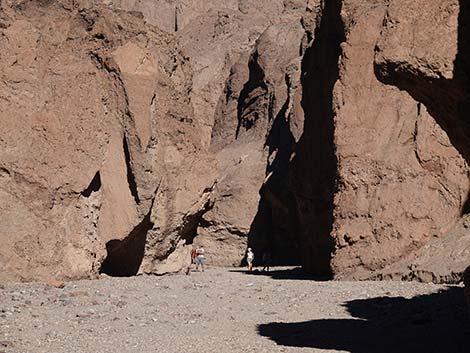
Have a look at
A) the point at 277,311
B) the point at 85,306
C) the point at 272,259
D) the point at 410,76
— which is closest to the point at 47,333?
the point at 85,306

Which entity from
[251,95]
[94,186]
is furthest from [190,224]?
[251,95]

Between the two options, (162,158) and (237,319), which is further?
(162,158)

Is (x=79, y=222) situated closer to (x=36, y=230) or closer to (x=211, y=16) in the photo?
(x=36, y=230)

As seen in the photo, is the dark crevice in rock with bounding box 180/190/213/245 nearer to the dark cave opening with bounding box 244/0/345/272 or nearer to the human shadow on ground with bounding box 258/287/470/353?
the dark cave opening with bounding box 244/0/345/272

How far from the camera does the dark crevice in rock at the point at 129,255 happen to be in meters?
21.8

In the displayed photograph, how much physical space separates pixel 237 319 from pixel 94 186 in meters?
8.89

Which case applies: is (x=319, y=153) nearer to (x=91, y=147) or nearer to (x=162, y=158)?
(x=162, y=158)

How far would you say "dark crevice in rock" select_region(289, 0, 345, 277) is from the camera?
67.7 feet

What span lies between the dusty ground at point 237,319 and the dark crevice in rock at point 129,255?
5.54 m

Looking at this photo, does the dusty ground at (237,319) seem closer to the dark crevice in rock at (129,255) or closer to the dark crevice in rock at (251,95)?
the dark crevice in rock at (129,255)

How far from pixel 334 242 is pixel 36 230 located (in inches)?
290

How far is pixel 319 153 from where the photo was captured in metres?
21.7

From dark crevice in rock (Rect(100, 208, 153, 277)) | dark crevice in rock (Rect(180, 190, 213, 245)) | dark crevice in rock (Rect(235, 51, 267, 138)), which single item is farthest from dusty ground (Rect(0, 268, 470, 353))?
dark crevice in rock (Rect(235, 51, 267, 138))

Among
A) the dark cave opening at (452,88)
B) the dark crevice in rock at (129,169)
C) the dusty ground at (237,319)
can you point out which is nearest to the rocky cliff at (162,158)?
the dark crevice in rock at (129,169)
